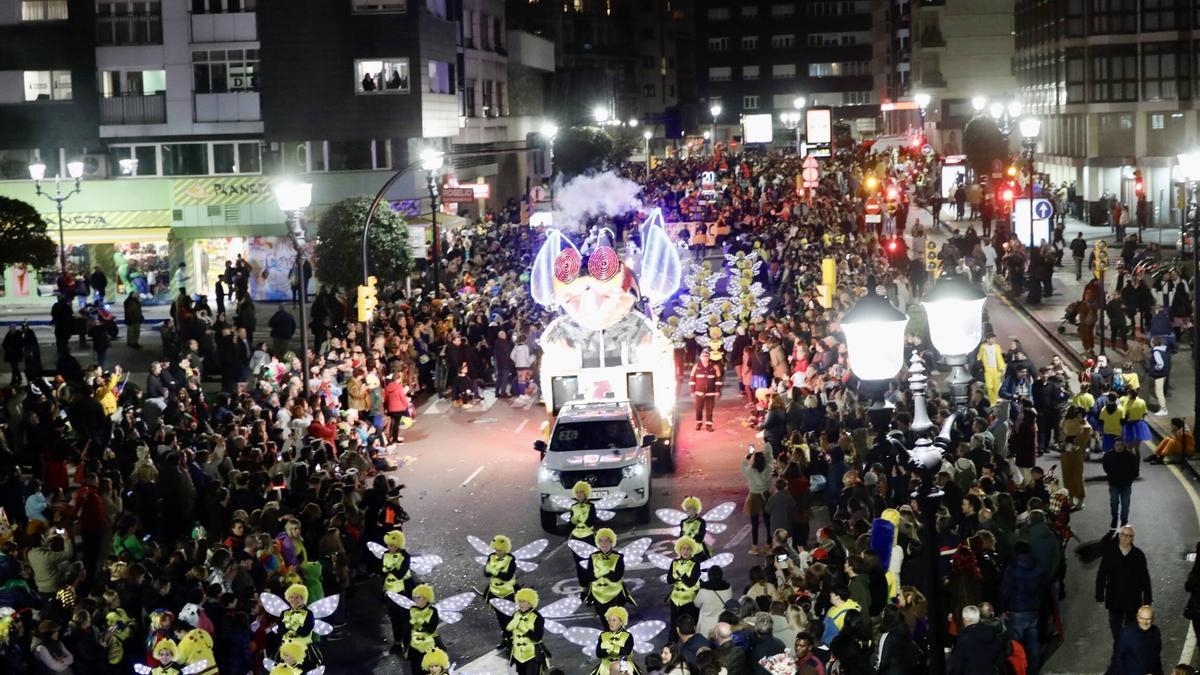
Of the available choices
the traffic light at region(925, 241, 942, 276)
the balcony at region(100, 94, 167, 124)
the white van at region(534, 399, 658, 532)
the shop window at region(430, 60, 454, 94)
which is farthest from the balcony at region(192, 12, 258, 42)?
the white van at region(534, 399, 658, 532)

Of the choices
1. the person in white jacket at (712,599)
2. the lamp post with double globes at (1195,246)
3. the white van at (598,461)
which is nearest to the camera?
the person in white jacket at (712,599)

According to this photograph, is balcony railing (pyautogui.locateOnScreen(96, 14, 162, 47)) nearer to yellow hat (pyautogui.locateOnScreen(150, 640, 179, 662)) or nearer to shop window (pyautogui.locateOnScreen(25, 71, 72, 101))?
shop window (pyautogui.locateOnScreen(25, 71, 72, 101))

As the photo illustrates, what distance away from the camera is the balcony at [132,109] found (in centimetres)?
5350

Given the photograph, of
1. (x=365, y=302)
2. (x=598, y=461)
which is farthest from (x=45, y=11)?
(x=598, y=461)

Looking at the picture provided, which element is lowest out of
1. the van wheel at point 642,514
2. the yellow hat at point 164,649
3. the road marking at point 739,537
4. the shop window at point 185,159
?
the road marking at point 739,537

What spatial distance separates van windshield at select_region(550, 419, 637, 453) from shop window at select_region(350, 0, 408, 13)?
3252 cm

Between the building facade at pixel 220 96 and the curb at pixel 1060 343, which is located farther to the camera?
the building facade at pixel 220 96

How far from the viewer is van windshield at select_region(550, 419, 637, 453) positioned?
2383cm

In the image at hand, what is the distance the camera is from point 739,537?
75.0 ft

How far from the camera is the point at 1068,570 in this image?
20.5 meters

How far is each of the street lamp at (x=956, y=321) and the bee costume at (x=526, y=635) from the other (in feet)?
14.3

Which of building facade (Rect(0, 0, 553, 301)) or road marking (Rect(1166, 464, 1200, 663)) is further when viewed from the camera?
building facade (Rect(0, 0, 553, 301))

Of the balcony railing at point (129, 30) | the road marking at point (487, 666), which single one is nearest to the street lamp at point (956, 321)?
the road marking at point (487, 666)

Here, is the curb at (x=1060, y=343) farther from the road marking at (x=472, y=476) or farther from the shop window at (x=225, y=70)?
the shop window at (x=225, y=70)
